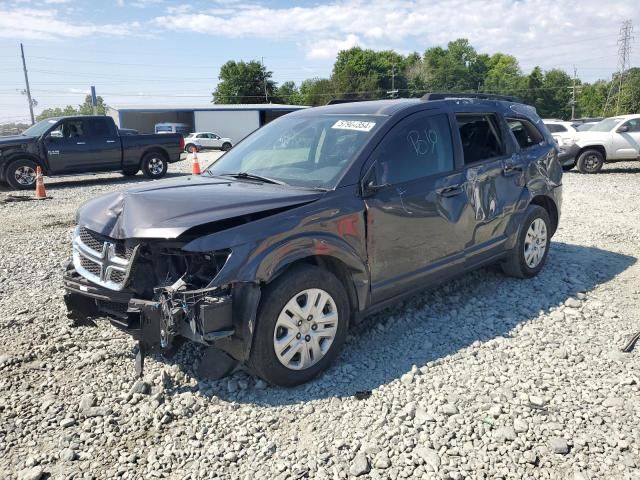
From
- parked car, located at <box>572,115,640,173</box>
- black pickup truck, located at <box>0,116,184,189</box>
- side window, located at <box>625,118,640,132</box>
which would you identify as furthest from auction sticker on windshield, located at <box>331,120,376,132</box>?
side window, located at <box>625,118,640,132</box>

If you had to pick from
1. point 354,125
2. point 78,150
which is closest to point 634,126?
point 354,125

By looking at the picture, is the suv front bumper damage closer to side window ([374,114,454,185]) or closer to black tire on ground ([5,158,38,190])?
side window ([374,114,454,185])

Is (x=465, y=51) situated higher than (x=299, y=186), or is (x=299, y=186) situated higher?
(x=465, y=51)

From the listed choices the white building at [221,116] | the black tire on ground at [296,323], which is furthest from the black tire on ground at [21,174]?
the white building at [221,116]

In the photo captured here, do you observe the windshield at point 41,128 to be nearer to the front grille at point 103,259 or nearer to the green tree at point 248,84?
the front grille at point 103,259

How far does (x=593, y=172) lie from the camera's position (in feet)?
53.4

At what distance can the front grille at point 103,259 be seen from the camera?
3471 millimetres

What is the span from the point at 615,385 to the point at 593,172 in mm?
14413

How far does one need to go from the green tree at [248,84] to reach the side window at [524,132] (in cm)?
8120

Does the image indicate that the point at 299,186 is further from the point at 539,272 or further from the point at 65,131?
the point at 65,131

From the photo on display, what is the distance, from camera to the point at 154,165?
16.4m

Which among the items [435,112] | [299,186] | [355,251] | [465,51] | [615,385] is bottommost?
[615,385]

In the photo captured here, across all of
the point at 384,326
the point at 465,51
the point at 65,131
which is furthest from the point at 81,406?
the point at 465,51

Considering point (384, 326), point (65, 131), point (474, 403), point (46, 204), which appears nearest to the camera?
point (474, 403)
